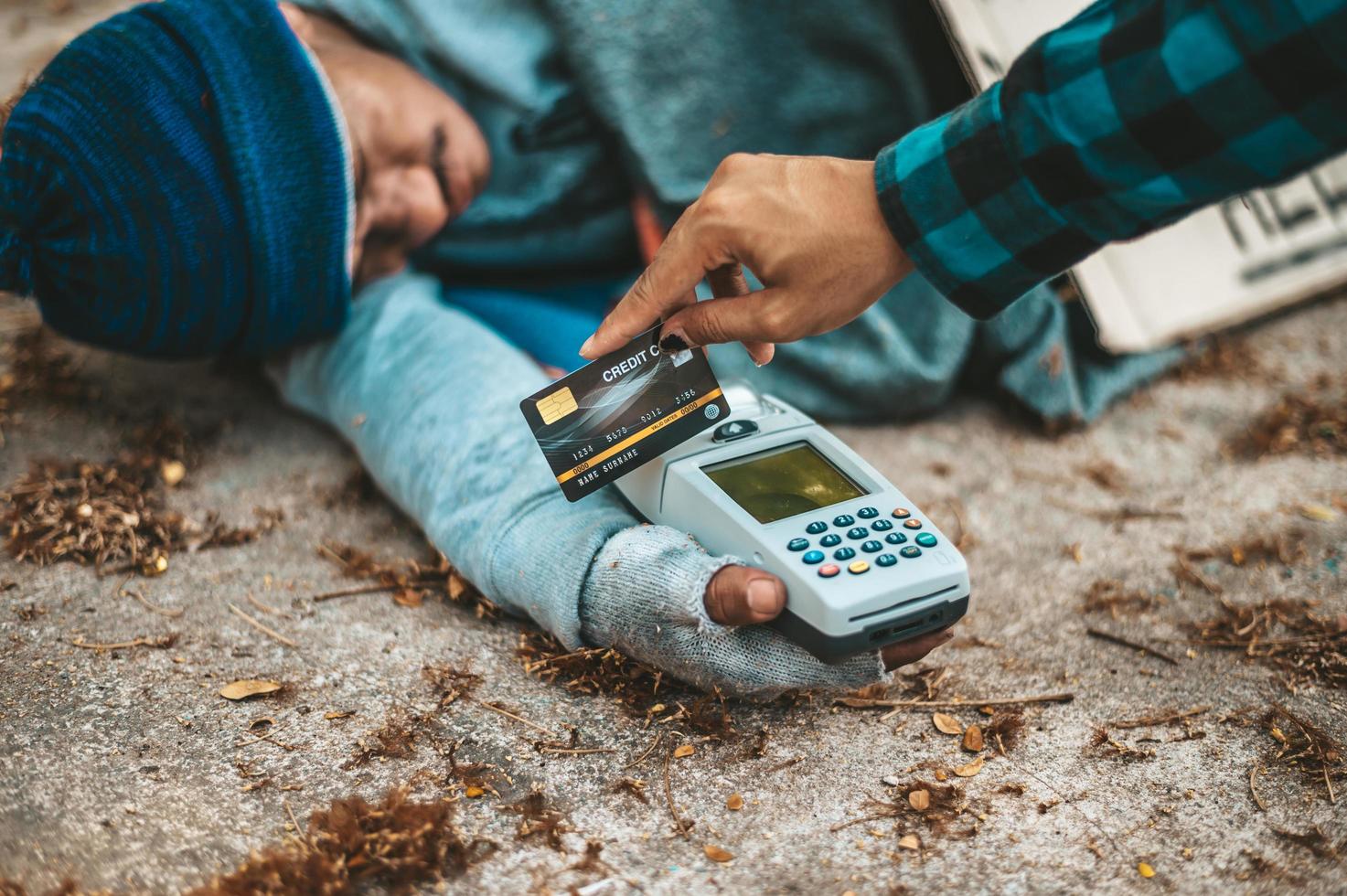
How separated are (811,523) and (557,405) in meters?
0.26

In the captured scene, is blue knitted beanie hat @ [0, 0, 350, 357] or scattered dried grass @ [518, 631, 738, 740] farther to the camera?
blue knitted beanie hat @ [0, 0, 350, 357]

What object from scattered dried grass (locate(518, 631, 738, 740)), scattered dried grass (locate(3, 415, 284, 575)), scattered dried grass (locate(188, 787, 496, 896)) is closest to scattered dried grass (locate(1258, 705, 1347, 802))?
scattered dried grass (locate(518, 631, 738, 740))

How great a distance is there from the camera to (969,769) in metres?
0.92

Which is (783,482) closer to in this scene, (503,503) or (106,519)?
(503,503)

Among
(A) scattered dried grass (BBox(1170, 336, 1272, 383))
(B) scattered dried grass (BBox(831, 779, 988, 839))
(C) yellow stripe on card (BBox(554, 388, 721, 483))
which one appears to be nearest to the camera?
(B) scattered dried grass (BBox(831, 779, 988, 839))

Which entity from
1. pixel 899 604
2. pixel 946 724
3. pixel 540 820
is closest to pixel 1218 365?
pixel 946 724

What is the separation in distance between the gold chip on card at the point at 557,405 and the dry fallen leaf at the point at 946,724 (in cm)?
46

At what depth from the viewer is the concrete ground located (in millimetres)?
812

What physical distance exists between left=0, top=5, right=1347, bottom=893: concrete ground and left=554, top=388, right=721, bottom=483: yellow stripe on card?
0.42 feet

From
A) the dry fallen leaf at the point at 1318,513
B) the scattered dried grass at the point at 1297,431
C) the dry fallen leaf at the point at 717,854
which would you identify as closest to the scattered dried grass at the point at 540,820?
the dry fallen leaf at the point at 717,854

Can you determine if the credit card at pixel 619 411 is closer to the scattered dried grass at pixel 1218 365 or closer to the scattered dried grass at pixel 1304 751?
the scattered dried grass at pixel 1304 751

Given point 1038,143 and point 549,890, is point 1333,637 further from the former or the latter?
point 549,890

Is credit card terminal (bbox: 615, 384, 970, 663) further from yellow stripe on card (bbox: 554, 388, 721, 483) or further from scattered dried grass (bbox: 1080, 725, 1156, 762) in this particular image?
scattered dried grass (bbox: 1080, 725, 1156, 762)

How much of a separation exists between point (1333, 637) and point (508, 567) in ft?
2.87
